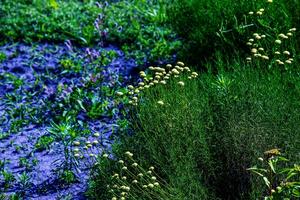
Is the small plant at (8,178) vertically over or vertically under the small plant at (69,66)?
under

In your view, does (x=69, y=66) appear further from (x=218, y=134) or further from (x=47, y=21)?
(x=218, y=134)

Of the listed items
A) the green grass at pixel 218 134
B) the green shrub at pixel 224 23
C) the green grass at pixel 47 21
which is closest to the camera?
the green grass at pixel 218 134

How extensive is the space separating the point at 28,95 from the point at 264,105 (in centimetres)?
289

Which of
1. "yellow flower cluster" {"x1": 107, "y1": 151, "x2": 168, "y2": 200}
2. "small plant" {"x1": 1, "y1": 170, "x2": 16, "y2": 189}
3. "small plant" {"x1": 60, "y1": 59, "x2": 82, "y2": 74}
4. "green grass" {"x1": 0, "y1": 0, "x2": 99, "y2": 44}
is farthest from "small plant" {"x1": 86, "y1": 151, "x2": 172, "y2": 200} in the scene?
"green grass" {"x1": 0, "y1": 0, "x2": 99, "y2": 44}

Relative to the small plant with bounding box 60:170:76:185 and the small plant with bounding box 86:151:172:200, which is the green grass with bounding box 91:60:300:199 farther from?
the small plant with bounding box 60:170:76:185

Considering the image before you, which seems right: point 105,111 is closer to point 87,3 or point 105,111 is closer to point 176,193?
point 176,193

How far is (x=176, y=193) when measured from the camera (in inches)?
146

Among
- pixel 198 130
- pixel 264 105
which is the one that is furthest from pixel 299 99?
pixel 198 130

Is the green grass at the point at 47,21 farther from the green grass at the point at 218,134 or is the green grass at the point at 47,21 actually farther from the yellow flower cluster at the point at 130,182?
the yellow flower cluster at the point at 130,182

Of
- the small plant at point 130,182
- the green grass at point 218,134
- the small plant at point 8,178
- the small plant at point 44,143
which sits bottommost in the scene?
the small plant at point 8,178

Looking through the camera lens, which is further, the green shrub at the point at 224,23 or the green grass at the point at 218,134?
the green shrub at the point at 224,23

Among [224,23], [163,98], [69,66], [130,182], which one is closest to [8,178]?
[130,182]

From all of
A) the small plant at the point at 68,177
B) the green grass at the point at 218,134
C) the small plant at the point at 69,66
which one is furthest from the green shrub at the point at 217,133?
the small plant at the point at 69,66

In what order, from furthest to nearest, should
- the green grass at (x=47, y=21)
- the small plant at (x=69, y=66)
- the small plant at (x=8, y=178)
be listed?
the green grass at (x=47, y=21)
the small plant at (x=69, y=66)
the small plant at (x=8, y=178)
